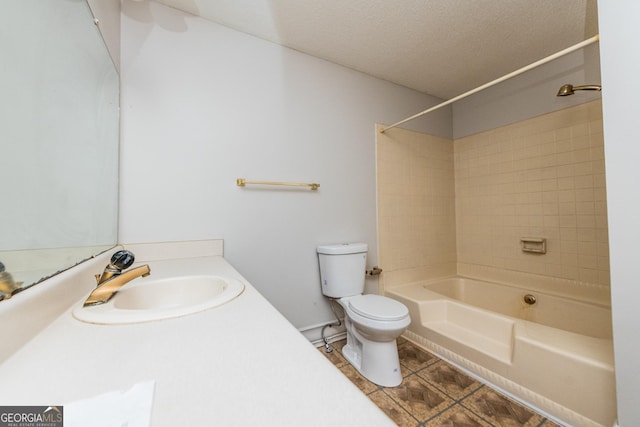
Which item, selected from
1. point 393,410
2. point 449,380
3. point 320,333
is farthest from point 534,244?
point 320,333

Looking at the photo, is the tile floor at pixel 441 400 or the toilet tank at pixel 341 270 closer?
the tile floor at pixel 441 400

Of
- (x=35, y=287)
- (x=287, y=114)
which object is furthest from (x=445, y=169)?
(x=35, y=287)

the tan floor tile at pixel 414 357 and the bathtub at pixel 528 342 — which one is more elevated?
the bathtub at pixel 528 342

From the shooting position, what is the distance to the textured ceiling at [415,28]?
1.37m

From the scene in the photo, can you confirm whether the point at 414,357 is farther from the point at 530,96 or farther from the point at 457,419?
the point at 530,96

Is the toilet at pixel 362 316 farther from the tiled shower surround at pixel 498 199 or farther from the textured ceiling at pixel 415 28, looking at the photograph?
the textured ceiling at pixel 415 28

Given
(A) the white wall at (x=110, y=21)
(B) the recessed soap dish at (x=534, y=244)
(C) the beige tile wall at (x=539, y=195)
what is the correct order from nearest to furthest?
1. (A) the white wall at (x=110, y=21)
2. (C) the beige tile wall at (x=539, y=195)
3. (B) the recessed soap dish at (x=534, y=244)

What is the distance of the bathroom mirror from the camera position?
0.57 metres

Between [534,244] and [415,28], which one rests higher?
[415,28]

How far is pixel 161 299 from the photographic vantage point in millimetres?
913

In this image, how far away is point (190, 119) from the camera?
139 centimetres

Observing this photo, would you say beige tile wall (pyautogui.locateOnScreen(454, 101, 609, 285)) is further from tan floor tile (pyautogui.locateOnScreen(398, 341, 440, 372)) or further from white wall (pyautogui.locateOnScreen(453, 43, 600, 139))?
tan floor tile (pyautogui.locateOnScreen(398, 341, 440, 372))

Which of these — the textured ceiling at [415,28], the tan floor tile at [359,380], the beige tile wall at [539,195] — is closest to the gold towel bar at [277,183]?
the textured ceiling at [415,28]

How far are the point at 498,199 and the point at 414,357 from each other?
1574mm
